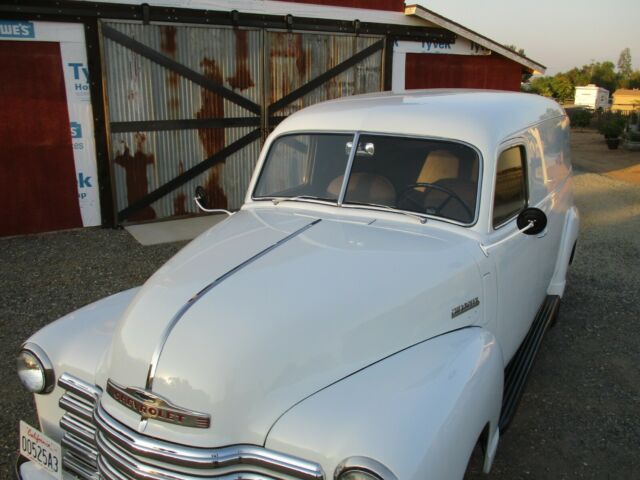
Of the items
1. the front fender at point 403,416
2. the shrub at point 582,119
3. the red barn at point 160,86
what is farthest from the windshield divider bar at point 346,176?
the shrub at point 582,119

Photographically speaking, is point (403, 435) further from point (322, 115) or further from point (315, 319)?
point (322, 115)

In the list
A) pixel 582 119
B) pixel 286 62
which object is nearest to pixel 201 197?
pixel 286 62

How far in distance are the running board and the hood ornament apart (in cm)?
163

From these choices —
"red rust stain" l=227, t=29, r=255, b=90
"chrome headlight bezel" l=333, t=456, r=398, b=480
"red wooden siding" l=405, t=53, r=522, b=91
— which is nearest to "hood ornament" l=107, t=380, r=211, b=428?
"chrome headlight bezel" l=333, t=456, r=398, b=480

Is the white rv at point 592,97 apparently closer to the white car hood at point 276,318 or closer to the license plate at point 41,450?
the white car hood at point 276,318

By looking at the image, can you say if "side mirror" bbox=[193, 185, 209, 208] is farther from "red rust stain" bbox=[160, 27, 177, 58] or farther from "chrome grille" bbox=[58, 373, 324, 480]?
"red rust stain" bbox=[160, 27, 177, 58]

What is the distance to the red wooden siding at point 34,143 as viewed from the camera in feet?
23.5

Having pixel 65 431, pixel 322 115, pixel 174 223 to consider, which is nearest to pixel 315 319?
pixel 65 431

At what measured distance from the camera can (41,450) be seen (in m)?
2.42

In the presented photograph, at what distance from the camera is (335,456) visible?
184 cm

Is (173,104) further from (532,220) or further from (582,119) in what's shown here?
(582,119)

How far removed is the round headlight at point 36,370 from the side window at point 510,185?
93.2 inches

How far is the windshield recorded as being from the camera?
10.2 feet

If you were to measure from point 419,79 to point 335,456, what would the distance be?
31.2 feet
